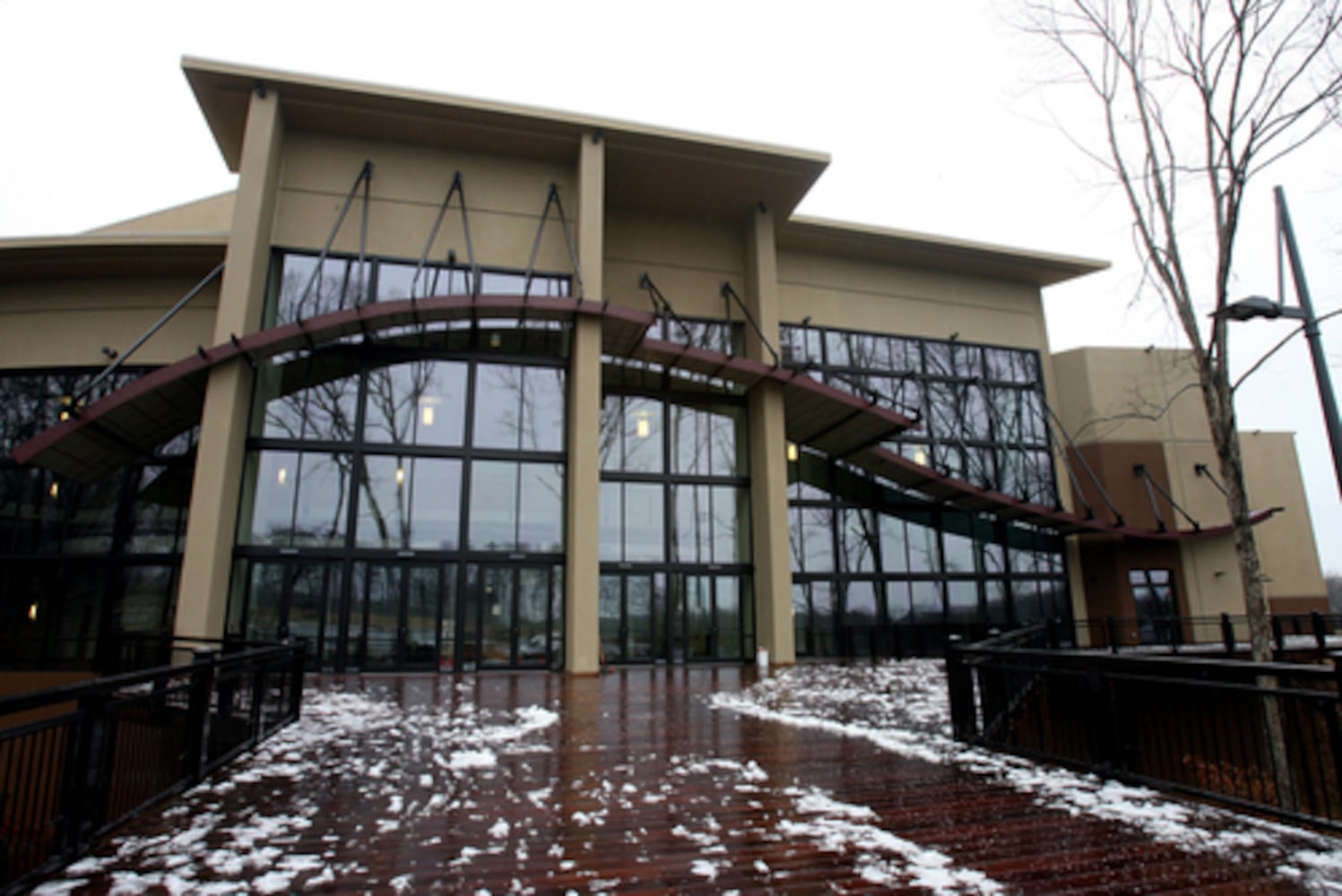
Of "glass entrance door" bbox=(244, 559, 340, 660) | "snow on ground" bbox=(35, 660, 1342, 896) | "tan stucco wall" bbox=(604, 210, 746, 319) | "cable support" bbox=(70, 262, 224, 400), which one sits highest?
"tan stucco wall" bbox=(604, 210, 746, 319)

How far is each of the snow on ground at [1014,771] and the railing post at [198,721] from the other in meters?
6.10

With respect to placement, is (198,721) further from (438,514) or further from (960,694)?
(438,514)

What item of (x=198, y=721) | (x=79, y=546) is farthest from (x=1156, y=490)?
(x=79, y=546)

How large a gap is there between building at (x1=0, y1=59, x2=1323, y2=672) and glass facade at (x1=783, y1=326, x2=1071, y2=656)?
13 cm

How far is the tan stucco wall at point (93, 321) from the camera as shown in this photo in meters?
17.3

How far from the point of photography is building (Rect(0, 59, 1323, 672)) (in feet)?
50.3

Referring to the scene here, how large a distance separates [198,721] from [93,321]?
16.5 metres

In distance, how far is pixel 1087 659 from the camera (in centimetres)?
581

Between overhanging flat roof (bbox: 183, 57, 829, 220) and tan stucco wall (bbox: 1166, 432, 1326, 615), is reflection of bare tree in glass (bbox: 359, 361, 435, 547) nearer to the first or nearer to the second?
overhanging flat roof (bbox: 183, 57, 829, 220)

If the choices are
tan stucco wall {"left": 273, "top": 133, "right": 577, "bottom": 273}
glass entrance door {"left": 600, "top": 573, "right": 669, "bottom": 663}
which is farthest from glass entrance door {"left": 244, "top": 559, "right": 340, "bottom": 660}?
tan stucco wall {"left": 273, "top": 133, "right": 577, "bottom": 273}

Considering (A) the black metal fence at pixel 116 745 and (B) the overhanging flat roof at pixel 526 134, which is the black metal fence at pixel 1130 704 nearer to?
(A) the black metal fence at pixel 116 745

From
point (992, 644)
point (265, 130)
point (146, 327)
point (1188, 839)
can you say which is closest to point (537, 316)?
point (265, 130)

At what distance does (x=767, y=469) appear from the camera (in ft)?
59.4

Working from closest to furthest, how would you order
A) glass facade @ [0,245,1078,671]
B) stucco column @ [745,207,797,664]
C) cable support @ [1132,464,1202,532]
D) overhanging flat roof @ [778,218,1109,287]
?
glass facade @ [0,245,1078,671] < stucco column @ [745,207,797,664] < overhanging flat roof @ [778,218,1109,287] < cable support @ [1132,464,1202,532]
